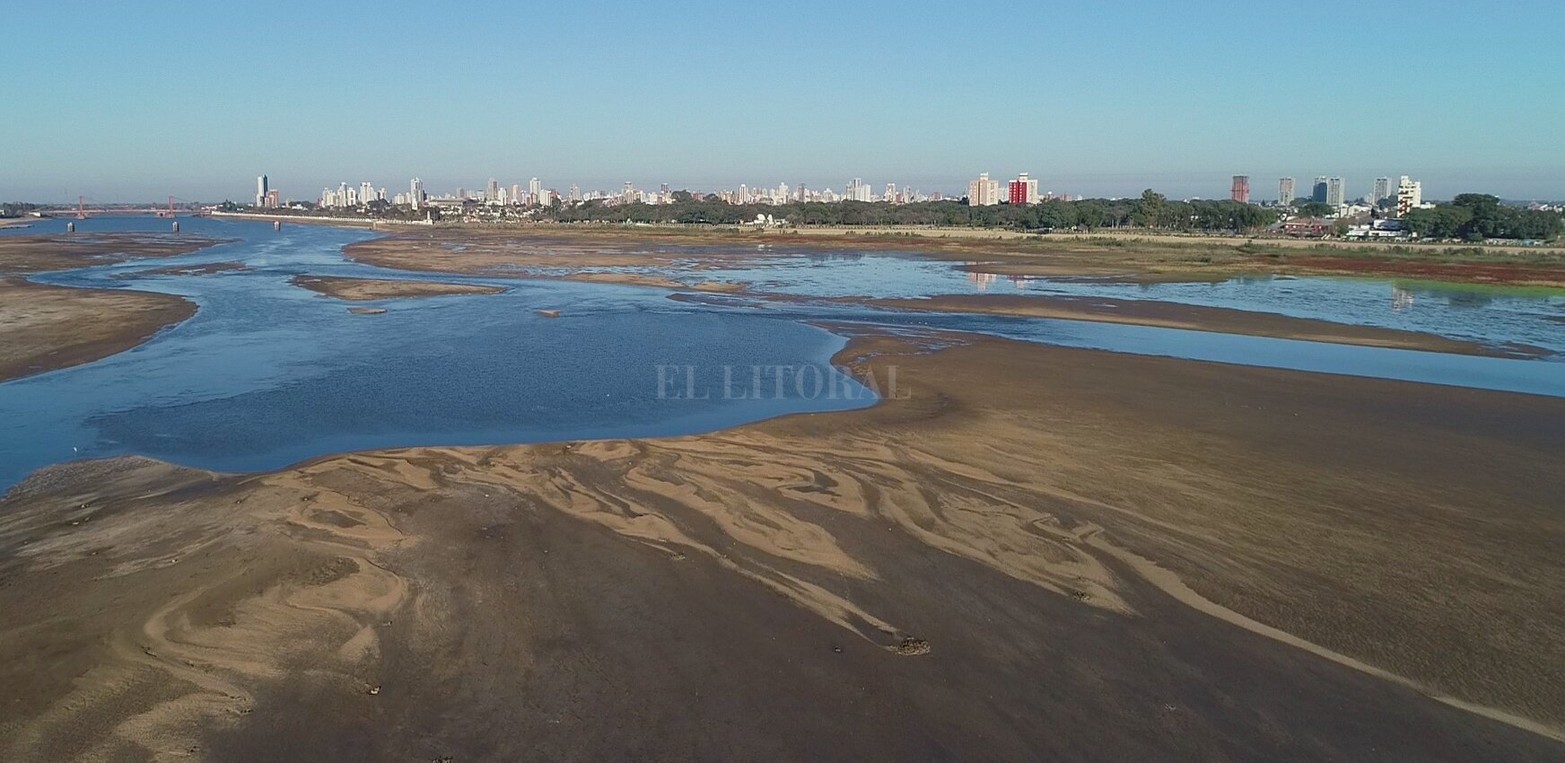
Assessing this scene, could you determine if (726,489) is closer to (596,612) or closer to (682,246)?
(596,612)

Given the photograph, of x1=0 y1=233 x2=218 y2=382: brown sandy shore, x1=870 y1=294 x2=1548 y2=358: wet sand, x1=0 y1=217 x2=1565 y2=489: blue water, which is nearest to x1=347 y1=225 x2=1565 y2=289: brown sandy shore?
x1=0 y1=217 x2=1565 y2=489: blue water

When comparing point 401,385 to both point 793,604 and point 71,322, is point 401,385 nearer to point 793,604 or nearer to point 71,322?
point 793,604

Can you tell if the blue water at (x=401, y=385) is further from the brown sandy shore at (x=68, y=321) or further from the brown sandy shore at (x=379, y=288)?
the brown sandy shore at (x=379, y=288)

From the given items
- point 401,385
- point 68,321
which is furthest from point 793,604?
point 68,321

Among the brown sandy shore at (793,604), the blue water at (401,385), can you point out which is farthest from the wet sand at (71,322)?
the brown sandy shore at (793,604)

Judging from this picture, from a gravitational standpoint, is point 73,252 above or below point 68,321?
above

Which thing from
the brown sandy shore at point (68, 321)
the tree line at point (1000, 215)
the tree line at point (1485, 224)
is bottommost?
the brown sandy shore at point (68, 321)
